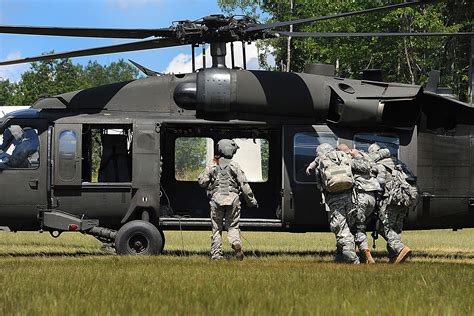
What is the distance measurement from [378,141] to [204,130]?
2969 mm

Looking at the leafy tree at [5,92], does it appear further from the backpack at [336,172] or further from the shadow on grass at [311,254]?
the backpack at [336,172]

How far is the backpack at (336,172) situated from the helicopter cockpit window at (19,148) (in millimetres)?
4698

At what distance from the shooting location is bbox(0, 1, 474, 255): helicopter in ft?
44.1

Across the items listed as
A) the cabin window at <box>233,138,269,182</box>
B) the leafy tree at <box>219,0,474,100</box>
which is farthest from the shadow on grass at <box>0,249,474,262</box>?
the leafy tree at <box>219,0,474,100</box>

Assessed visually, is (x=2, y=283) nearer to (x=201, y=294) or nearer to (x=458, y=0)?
(x=201, y=294)

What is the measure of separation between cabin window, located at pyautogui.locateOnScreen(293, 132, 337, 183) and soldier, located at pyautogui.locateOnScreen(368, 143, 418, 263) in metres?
0.86

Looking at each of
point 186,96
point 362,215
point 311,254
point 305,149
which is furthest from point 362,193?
point 186,96

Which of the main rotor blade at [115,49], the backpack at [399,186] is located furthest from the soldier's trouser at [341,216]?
the main rotor blade at [115,49]

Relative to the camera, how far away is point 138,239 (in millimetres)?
13367

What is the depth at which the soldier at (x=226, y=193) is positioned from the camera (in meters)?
12.6

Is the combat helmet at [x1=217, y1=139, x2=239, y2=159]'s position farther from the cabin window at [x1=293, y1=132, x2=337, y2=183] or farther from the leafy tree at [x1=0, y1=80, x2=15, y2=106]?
the leafy tree at [x1=0, y1=80, x2=15, y2=106]

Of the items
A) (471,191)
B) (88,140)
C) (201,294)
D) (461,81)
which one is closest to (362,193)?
(471,191)

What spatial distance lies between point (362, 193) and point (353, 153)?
622 mm

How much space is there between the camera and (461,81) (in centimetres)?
4059
